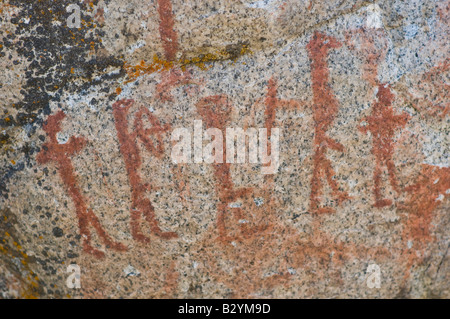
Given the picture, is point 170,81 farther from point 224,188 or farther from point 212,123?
point 224,188

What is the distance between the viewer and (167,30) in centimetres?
151

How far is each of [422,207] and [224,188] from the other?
2.59 feet

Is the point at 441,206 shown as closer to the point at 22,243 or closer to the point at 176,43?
the point at 176,43

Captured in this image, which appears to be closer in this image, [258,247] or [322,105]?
[322,105]

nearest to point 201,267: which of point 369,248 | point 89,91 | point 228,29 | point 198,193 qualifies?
point 198,193

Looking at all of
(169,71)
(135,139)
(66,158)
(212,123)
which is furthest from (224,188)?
(66,158)

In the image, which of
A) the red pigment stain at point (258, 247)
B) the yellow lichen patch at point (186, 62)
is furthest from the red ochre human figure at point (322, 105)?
the yellow lichen patch at point (186, 62)

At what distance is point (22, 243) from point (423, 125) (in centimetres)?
161

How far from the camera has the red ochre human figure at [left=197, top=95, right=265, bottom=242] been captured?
59.9 inches

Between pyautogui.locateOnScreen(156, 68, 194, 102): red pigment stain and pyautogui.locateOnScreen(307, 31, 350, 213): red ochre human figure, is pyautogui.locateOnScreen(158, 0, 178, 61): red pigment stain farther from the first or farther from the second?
pyautogui.locateOnScreen(307, 31, 350, 213): red ochre human figure

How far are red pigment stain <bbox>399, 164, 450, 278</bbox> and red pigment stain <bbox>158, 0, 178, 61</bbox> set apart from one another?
40.7 inches

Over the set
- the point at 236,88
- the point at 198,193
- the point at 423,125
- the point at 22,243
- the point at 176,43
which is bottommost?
the point at 22,243

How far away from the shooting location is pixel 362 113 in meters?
1.54

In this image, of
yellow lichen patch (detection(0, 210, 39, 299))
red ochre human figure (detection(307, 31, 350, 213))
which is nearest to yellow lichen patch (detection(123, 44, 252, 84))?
red ochre human figure (detection(307, 31, 350, 213))
